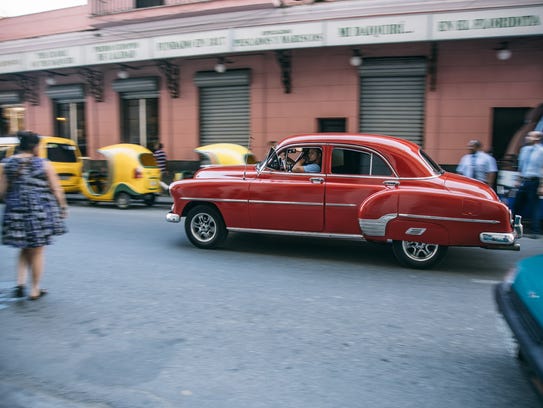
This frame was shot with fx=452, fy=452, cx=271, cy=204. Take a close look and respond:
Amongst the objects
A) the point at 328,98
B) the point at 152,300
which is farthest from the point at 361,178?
the point at 328,98

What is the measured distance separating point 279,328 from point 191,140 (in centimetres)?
1286

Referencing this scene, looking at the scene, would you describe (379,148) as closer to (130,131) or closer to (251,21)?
(251,21)

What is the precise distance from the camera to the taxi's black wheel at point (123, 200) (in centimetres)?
1215

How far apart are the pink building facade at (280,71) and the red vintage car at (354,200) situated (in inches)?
240

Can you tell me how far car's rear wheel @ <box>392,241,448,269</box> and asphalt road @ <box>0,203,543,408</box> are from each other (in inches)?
7.4

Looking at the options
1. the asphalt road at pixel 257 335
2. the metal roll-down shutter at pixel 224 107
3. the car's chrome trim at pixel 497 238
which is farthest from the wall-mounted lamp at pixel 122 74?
the car's chrome trim at pixel 497 238

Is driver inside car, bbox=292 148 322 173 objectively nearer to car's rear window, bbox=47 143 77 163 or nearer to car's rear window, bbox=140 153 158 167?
car's rear window, bbox=140 153 158 167

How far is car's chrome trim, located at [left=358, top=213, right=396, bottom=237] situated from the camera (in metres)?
5.90

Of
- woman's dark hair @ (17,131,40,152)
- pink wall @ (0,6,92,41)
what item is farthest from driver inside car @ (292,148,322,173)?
pink wall @ (0,6,92,41)

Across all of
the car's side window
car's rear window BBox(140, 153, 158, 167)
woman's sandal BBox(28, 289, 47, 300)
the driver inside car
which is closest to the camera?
woman's sandal BBox(28, 289, 47, 300)

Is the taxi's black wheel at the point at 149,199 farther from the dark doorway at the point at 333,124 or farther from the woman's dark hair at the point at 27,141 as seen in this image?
the woman's dark hair at the point at 27,141

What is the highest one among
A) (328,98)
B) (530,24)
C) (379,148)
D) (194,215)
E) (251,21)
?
(251,21)

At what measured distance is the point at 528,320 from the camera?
278 cm

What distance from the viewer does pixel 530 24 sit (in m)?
10.6
